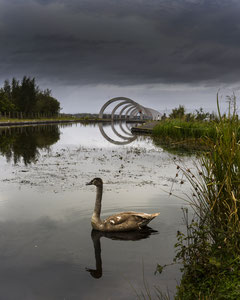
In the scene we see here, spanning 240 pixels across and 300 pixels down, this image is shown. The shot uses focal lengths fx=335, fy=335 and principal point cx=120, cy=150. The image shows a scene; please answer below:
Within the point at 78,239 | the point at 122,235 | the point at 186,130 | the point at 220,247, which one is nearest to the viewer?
the point at 220,247

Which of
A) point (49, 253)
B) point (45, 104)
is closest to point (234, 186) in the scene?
point (49, 253)

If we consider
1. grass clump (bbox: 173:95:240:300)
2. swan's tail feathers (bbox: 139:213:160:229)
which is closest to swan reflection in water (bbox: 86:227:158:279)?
swan's tail feathers (bbox: 139:213:160:229)

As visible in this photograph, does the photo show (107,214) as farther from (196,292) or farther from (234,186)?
(196,292)

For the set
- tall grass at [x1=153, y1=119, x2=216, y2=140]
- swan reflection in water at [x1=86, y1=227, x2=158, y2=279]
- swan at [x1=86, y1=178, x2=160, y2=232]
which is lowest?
swan reflection in water at [x1=86, y1=227, x2=158, y2=279]

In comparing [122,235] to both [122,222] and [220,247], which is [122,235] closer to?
[122,222]

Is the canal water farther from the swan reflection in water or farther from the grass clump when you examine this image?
the grass clump

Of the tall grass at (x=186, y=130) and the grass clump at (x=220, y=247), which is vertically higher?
the tall grass at (x=186, y=130)

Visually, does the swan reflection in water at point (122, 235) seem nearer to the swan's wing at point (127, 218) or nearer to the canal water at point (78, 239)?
the canal water at point (78, 239)

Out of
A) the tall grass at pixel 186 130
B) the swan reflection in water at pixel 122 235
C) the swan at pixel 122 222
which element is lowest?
the swan reflection in water at pixel 122 235

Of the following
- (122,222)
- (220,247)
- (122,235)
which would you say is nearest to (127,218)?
(122,222)

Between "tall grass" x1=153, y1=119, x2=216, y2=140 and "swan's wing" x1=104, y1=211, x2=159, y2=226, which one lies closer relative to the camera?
"swan's wing" x1=104, y1=211, x2=159, y2=226

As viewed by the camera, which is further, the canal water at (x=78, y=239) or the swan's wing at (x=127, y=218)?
the swan's wing at (x=127, y=218)

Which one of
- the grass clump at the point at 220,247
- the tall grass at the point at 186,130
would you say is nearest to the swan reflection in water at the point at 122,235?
the grass clump at the point at 220,247

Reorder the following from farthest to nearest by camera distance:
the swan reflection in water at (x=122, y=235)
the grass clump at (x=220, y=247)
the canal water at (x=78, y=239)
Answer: the swan reflection in water at (x=122, y=235) → the canal water at (x=78, y=239) → the grass clump at (x=220, y=247)
